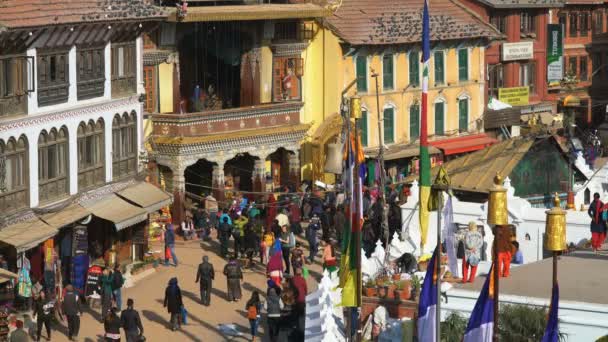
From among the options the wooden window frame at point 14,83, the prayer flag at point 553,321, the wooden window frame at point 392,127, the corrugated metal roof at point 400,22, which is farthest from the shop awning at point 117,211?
the prayer flag at point 553,321

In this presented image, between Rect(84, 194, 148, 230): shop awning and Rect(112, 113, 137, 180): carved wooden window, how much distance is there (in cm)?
131

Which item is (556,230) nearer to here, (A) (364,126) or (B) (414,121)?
(A) (364,126)

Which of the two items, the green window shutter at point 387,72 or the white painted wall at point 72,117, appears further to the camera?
the green window shutter at point 387,72

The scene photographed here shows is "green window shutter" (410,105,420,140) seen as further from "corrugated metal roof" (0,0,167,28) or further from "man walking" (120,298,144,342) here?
"man walking" (120,298,144,342)

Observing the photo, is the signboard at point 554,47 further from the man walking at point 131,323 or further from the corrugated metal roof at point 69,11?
the man walking at point 131,323

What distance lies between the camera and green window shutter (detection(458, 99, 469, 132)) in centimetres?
7381

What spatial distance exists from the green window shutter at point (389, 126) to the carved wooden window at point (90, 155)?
19.6m

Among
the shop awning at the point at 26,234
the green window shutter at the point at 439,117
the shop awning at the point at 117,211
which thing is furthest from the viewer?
the green window shutter at the point at 439,117

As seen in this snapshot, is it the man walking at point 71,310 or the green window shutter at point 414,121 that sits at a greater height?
the green window shutter at point 414,121

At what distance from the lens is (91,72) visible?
5103cm

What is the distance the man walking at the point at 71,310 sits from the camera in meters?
42.8

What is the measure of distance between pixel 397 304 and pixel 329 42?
2878 centimetres

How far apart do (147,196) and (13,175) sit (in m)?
7.22

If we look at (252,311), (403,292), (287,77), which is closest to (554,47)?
(287,77)
